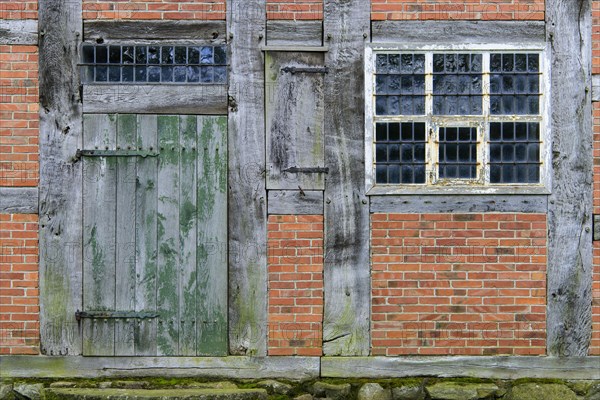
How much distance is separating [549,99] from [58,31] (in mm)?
4001

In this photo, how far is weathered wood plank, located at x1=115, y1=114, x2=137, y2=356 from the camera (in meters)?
6.32

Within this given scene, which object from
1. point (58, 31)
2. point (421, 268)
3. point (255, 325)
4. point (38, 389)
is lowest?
point (38, 389)

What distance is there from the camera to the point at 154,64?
20.8 feet

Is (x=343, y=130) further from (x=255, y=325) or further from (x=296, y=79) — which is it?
(x=255, y=325)

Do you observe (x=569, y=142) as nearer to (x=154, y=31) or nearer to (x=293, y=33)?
(x=293, y=33)

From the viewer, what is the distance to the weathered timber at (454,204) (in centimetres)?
631

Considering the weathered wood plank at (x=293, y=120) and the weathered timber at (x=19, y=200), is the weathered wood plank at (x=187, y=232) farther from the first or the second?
the weathered timber at (x=19, y=200)

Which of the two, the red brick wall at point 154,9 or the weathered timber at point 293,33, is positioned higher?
the red brick wall at point 154,9

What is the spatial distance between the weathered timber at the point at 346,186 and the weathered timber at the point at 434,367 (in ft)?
0.40

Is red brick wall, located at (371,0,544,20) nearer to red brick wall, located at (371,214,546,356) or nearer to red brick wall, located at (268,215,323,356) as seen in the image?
red brick wall, located at (371,214,546,356)

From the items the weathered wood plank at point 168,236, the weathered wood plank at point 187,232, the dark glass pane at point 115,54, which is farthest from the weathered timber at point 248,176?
the dark glass pane at point 115,54

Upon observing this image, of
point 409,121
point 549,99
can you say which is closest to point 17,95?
point 409,121

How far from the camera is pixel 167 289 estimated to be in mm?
6344

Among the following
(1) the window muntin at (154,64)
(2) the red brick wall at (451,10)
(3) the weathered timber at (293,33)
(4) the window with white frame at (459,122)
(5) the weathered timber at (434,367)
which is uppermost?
(2) the red brick wall at (451,10)
